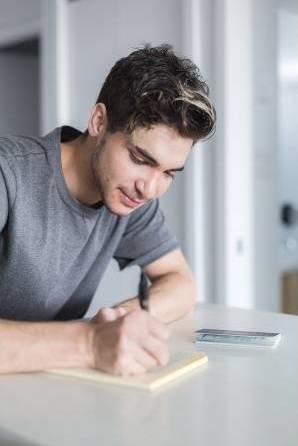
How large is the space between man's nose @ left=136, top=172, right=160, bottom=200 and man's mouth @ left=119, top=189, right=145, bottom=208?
0.12 feet

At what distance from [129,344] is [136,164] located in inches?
15.9

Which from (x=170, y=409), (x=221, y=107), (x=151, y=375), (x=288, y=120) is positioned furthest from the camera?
(x=288, y=120)

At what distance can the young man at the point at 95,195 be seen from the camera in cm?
111

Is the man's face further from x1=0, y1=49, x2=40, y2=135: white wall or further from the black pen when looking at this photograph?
x1=0, y1=49, x2=40, y2=135: white wall

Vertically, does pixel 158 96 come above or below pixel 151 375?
above

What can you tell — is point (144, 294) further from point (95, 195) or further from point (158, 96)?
point (158, 96)

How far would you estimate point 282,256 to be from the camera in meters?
3.31


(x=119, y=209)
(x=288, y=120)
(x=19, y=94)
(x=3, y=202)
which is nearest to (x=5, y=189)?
(x=3, y=202)

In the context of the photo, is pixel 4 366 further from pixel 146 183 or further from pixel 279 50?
pixel 279 50

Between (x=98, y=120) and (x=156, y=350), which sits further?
(x=98, y=120)

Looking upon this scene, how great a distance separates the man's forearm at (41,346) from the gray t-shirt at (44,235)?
296 millimetres

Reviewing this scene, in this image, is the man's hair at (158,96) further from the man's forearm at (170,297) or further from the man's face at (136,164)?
the man's forearm at (170,297)

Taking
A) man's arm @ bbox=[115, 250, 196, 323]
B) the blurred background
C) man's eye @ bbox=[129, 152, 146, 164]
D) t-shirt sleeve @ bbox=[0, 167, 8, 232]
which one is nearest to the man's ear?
man's eye @ bbox=[129, 152, 146, 164]

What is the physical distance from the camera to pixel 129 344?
2.91 feet
